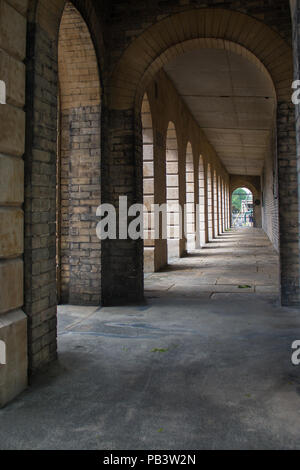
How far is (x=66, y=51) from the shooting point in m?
5.62

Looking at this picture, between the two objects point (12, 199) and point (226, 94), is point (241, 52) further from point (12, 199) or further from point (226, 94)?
point (226, 94)

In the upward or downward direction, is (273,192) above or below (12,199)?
above

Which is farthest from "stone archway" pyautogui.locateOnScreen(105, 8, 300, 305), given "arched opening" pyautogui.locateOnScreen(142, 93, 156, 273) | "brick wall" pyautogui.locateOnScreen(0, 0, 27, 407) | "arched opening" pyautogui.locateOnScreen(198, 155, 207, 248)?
"arched opening" pyautogui.locateOnScreen(198, 155, 207, 248)

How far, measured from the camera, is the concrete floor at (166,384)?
2.36 meters

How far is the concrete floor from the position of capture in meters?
2.36

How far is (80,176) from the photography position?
5891mm

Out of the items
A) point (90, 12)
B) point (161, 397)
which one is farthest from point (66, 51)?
point (161, 397)

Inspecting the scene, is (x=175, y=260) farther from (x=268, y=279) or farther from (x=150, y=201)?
(x=268, y=279)

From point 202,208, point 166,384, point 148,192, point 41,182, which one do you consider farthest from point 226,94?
point 166,384

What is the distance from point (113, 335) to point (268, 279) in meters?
4.45

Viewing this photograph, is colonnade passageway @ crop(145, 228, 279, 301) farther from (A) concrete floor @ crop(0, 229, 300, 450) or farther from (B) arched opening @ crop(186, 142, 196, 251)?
(B) arched opening @ crop(186, 142, 196, 251)

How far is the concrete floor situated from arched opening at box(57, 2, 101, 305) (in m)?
0.40

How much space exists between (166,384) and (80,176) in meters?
3.58

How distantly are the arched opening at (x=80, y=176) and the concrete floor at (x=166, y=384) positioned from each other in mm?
396
